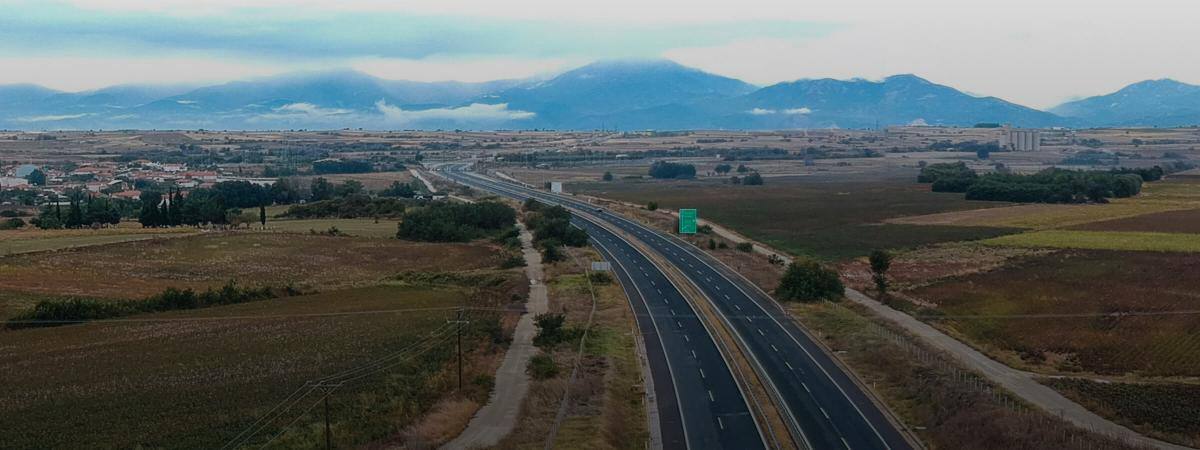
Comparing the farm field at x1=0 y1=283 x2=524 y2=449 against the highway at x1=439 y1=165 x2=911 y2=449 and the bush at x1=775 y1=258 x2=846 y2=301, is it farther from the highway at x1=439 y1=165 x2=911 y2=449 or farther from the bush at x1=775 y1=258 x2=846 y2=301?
the bush at x1=775 y1=258 x2=846 y2=301

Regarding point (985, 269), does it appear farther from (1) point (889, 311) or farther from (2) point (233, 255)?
(2) point (233, 255)

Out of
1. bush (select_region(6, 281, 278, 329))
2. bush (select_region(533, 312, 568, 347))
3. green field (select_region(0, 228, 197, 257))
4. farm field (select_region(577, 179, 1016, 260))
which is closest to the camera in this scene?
bush (select_region(533, 312, 568, 347))

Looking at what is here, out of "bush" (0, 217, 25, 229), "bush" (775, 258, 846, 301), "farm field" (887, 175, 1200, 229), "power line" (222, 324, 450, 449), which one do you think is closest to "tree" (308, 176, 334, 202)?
"bush" (0, 217, 25, 229)

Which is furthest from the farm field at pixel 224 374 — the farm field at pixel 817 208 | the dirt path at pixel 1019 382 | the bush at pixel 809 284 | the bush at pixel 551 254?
the farm field at pixel 817 208

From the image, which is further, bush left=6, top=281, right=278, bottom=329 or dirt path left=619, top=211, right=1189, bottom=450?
bush left=6, top=281, right=278, bottom=329

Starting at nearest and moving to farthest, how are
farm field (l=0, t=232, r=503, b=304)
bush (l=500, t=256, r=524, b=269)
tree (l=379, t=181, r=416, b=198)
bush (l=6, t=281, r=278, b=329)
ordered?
bush (l=6, t=281, r=278, b=329) < farm field (l=0, t=232, r=503, b=304) < bush (l=500, t=256, r=524, b=269) < tree (l=379, t=181, r=416, b=198)

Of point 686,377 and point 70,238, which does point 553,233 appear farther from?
point 686,377
